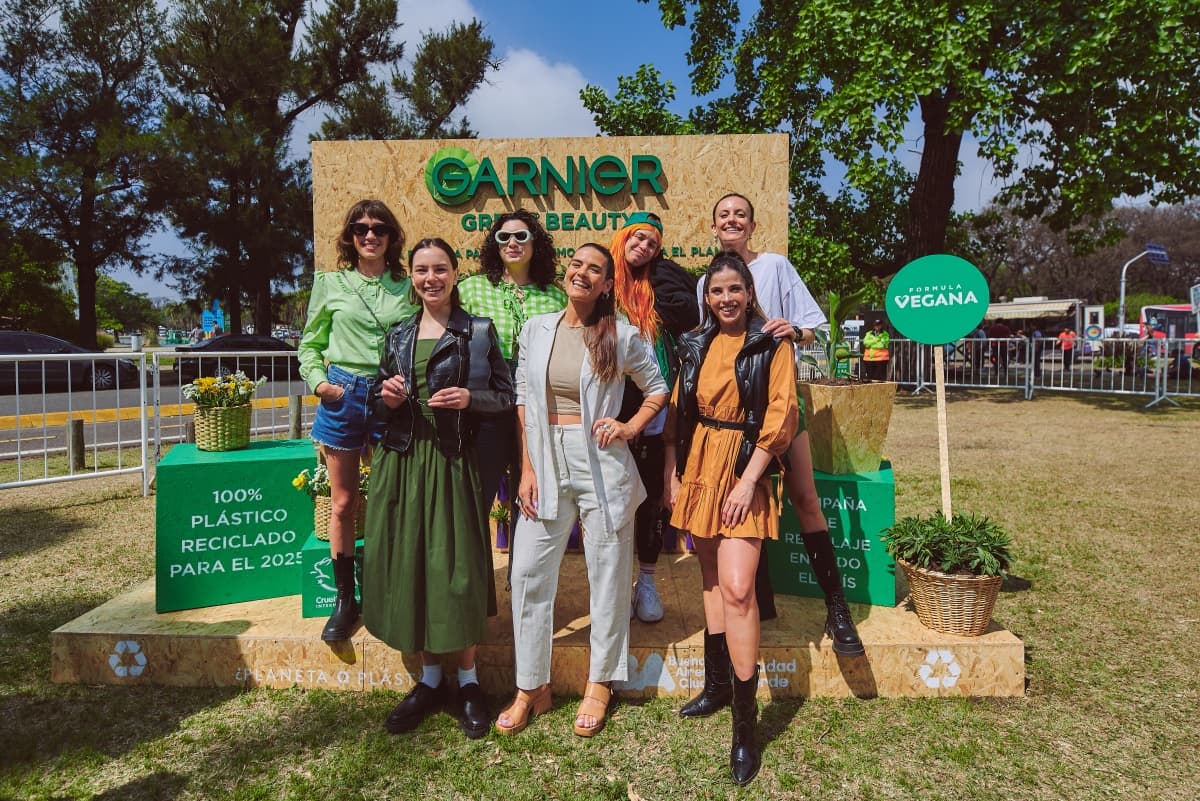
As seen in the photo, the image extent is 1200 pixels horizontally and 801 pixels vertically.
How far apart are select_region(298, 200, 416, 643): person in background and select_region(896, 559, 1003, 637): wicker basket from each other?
100 inches

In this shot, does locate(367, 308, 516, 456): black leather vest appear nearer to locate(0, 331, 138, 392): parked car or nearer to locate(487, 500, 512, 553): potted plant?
locate(487, 500, 512, 553): potted plant

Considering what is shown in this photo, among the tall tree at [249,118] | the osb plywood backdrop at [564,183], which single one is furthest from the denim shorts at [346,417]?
the tall tree at [249,118]

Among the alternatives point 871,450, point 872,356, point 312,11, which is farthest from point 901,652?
point 312,11

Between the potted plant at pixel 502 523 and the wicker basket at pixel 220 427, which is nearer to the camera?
→ the wicker basket at pixel 220 427

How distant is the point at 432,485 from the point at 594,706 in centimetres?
110

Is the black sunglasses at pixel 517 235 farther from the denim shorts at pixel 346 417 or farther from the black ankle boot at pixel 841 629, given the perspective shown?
the black ankle boot at pixel 841 629

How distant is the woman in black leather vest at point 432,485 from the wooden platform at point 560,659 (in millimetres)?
419

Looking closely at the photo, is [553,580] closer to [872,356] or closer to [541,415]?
[541,415]

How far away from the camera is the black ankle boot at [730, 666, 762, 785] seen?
8.62ft

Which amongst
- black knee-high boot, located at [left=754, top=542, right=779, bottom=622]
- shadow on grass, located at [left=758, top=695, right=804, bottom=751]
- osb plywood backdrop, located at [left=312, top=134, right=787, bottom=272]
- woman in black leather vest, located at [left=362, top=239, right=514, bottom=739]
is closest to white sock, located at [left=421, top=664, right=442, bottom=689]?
woman in black leather vest, located at [left=362, top=239, right=514, bottom=739]

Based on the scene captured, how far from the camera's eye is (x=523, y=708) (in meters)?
2.93

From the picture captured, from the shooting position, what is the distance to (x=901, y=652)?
318 centimetres

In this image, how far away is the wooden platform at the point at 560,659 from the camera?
3.18 m

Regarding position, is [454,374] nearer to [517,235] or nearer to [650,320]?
[517,235]
